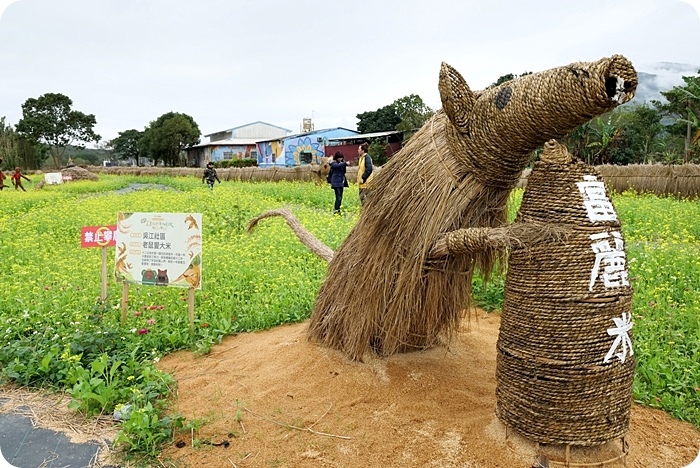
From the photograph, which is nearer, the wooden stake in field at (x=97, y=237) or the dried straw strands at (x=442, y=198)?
the dried straw strands at (x=442, y=198)

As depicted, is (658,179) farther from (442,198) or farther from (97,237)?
(97,237)

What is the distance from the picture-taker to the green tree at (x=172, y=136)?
44219 mm

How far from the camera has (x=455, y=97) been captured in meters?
2.52

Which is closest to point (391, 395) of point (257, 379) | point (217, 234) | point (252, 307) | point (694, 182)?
point (257, 379)

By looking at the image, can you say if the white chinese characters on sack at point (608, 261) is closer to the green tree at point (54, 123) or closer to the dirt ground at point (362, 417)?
the dirt ground at point (362, 417)

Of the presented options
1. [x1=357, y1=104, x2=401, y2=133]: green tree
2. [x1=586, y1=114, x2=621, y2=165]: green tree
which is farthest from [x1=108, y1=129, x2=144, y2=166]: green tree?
[x1=586, y1=114, x2=621, y2=165]: green tree

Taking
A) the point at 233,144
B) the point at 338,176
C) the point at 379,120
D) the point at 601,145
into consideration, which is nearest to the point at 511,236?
the point at 338,176

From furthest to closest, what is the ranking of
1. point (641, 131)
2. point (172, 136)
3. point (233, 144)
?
point (233, 144) < point (172, 136) < point (641, 131)

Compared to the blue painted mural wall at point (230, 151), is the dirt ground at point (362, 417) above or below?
below

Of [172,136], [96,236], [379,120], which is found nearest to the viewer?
[96,236]

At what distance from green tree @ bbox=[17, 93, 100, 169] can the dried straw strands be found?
4273 centimetres

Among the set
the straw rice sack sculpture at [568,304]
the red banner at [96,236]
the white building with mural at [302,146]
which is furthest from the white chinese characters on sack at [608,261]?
the white building with mural at [302,146]

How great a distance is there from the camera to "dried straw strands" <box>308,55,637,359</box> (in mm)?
2201

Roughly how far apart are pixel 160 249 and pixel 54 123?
4432 centimetres
